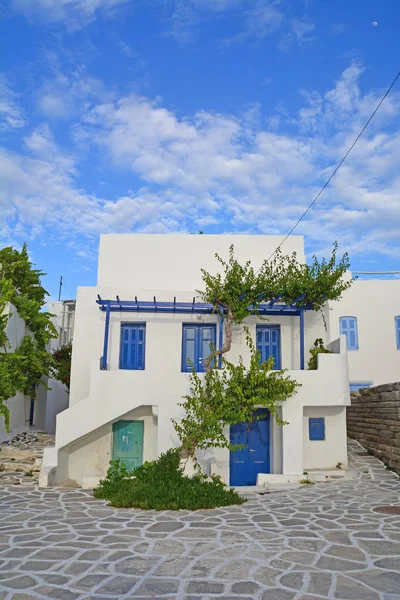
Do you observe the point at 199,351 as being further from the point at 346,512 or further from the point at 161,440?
the point at 346,512

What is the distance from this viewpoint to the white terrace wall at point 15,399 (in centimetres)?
1456

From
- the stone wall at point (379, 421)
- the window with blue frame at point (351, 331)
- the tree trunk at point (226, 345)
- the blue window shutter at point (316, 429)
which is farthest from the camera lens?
the window with blue frame at point (351, 331)

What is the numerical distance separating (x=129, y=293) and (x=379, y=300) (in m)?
10.3

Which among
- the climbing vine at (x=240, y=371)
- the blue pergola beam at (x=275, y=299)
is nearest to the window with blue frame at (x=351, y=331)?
the climbing vine at (x=240, y=371)

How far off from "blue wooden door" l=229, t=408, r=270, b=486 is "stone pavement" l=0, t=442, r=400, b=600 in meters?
2.66

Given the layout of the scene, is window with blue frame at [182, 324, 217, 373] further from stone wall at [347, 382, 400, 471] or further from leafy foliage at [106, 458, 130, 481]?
stone wall at [347, 382, 400, 471]

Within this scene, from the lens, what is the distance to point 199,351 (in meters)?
14.1

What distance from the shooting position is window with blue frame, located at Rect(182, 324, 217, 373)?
14.0m

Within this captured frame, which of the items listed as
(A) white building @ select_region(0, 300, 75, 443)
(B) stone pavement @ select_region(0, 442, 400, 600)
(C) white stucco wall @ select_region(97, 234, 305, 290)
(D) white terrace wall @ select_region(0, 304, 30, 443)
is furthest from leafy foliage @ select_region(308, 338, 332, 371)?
(D) white terrace wall @ select_region(0, 304, 30, 443)

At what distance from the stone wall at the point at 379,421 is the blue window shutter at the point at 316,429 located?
5.41 ft

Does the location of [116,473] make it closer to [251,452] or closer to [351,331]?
[251,452]

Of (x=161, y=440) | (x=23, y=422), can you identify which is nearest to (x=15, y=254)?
(x=23, y=422)

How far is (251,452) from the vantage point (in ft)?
43.4

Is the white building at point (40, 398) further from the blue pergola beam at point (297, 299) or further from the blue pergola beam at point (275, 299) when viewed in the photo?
the blue pergola beam at point (297, 299)
